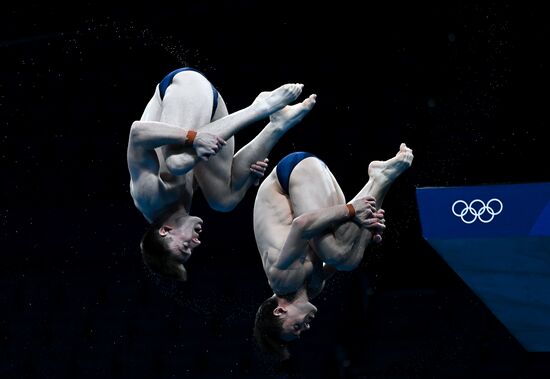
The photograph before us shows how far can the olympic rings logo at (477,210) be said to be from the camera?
17.3ft

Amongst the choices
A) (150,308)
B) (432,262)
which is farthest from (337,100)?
(150,308)

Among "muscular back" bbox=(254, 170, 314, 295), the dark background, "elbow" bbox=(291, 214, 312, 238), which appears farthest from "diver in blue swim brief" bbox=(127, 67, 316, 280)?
the dark background

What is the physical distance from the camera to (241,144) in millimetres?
7793

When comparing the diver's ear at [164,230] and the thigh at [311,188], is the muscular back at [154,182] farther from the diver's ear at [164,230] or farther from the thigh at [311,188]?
the thigh at [311,188]

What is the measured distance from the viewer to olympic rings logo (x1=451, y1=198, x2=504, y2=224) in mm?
5270

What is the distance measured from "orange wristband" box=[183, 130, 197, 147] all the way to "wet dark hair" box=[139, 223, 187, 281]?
1.54 feet

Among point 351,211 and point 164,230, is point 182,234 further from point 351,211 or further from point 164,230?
point 351,211

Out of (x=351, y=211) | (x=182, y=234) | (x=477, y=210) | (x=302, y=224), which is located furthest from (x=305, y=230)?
(x=477, y=210)

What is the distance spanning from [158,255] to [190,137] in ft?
2.02

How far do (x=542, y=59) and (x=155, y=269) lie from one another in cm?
375

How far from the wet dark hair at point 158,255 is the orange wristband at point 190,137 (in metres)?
0.47

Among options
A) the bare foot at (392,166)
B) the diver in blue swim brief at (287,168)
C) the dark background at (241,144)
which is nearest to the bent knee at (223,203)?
the diver in blue swim brief at (287,168)

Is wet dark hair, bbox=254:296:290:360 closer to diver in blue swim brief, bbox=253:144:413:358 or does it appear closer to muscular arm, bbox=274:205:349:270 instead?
diver in blue swim brief, bbox=253:144:413:358

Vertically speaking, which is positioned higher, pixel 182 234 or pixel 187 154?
pixel 187 154
